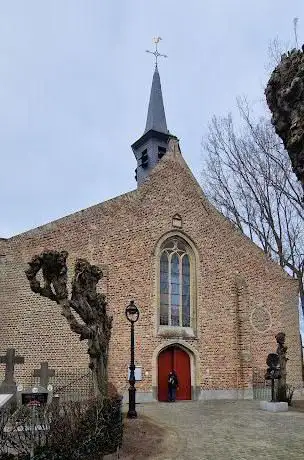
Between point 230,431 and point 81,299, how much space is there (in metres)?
4.40

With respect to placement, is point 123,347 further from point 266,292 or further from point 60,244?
point 266,292

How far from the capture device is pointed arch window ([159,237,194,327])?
18.1 m

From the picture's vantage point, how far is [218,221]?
2006 centimetres

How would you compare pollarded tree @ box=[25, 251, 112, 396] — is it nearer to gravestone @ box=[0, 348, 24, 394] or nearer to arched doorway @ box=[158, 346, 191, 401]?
gravestone @ box=[0, 348, 24, 394]

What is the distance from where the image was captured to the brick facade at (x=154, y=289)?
15.5 metres

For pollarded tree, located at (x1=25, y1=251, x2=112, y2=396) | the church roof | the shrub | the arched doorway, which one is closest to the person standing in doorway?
the arched doorway

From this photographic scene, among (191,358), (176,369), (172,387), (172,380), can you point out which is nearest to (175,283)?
(191,358)

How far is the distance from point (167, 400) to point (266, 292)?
6.33 meters

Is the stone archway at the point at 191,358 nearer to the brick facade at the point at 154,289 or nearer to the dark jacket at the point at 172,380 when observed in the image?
the brick facade at the point at 154,289

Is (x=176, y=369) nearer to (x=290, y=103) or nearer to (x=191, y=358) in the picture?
(x=191, y=358)

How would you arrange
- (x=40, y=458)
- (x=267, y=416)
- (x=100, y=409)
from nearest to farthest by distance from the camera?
Answer: (x=40, y=458), (x=100, y=409), (x=267, y=416)

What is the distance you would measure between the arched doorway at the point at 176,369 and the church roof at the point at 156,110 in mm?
15016

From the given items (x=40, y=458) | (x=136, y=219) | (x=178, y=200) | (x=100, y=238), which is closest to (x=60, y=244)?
(x=100, y=238)

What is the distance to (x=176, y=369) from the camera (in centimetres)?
1772
